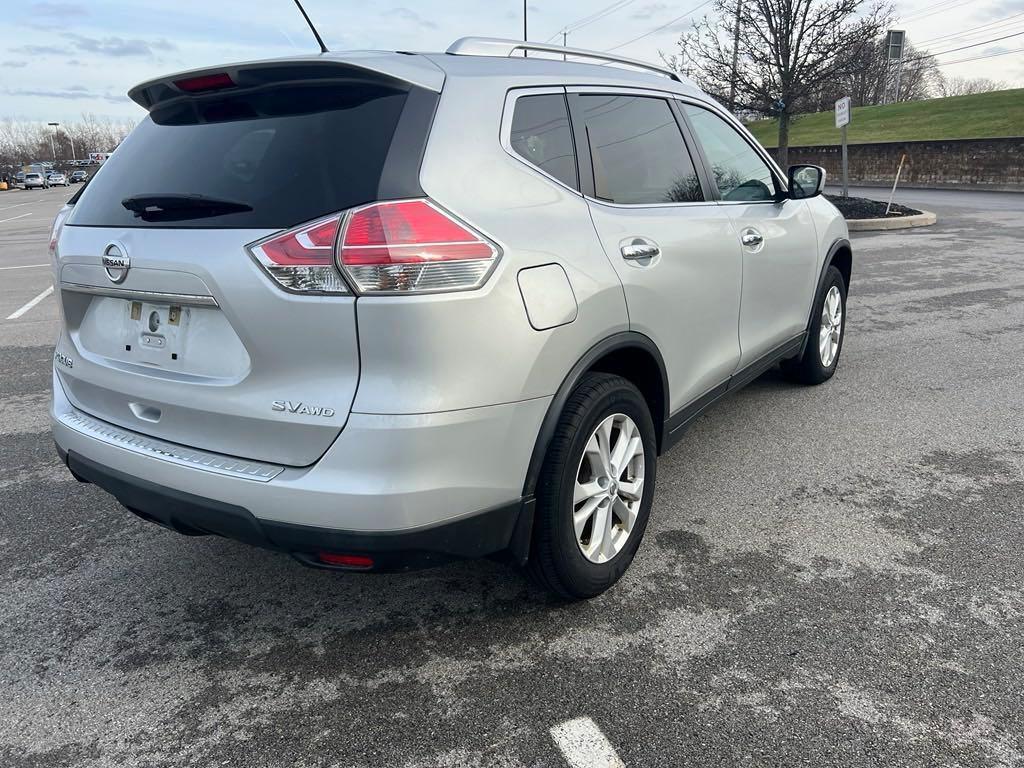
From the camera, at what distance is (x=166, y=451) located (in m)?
2.32

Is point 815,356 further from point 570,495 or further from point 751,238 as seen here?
point 570,495

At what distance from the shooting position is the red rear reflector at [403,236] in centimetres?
198

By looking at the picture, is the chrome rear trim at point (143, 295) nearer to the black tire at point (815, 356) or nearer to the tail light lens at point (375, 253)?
the tail light lens at point (375, 253)

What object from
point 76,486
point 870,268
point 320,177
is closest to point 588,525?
point 320,177

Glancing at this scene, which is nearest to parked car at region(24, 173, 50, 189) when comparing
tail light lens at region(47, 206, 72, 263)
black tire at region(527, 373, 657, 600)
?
tail light lens at region(47, 206, 72, 263)

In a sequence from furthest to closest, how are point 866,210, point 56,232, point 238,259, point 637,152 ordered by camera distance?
point 866,210
point 637,152
point 56,232
point 238,259

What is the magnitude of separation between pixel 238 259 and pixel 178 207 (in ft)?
1.24

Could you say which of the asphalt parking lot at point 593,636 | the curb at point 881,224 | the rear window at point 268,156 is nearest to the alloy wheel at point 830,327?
the asphalt parking lot at point 593,636

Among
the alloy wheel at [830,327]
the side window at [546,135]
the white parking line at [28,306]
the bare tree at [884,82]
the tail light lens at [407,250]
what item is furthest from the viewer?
the bare tree at [884,82]

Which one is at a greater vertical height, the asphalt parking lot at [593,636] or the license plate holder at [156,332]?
the license plate holder at [156,332]

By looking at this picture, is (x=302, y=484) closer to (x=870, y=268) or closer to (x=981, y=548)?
(x=981, y=548)

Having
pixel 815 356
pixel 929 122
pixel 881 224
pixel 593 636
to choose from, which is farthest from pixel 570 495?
pixel 929 122

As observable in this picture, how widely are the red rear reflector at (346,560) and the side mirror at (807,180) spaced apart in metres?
3.30

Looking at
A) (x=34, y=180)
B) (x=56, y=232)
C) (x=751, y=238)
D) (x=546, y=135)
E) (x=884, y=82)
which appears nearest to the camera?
(x=546, y=135)
